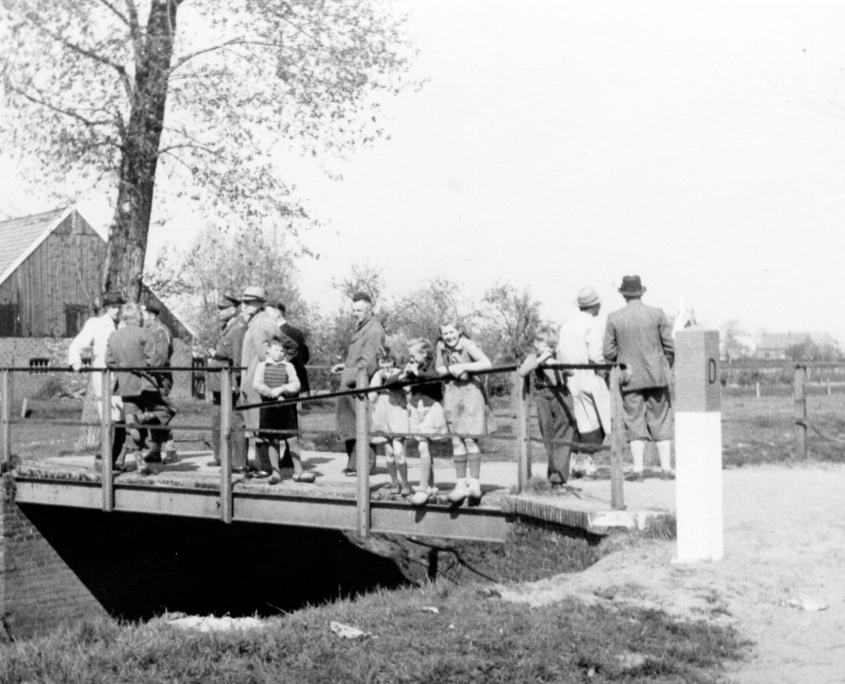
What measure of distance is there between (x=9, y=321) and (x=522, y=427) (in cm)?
4666

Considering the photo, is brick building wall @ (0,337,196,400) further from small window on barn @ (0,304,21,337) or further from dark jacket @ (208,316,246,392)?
dark jacket @ (208,316,246,392)

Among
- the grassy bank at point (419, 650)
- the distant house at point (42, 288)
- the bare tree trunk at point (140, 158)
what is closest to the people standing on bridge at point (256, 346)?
the grassy bank at point (419, 650)

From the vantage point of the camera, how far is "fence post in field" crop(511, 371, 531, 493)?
29.7ft

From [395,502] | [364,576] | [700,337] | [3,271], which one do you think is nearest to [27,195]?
[364,576]

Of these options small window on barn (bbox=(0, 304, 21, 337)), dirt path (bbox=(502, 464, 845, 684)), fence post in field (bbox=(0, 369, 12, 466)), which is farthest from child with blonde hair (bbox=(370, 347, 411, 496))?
small window on barn (bbox=(0, 304, 21, 337))

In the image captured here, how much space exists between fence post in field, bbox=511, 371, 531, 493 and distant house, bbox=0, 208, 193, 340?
1742 inches

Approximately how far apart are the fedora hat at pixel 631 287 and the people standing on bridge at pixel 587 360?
0.24 meters

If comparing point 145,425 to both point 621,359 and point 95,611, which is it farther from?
point 621,359

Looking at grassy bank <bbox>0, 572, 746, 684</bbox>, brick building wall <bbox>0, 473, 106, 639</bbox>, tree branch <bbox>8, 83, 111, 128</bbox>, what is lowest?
brick building wall <bbox>0, 473, 106, 639</bbox>

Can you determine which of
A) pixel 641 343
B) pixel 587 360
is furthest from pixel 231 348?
pixel 641 343

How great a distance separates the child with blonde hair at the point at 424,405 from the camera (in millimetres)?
9375

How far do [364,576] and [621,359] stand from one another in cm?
503

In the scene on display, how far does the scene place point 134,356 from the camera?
12461 mm

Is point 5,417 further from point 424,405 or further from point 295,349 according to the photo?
point 424,405
